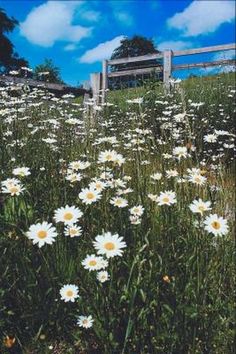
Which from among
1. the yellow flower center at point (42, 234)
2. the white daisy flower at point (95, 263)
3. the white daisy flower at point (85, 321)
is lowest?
the white daisy flower at point (85, 321)

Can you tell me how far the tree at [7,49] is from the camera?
32.5m

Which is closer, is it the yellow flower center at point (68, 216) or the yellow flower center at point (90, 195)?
the yellow flower center at point (68, 216)

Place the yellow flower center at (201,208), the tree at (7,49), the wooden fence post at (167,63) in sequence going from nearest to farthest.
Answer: the yellow flower center at (201,208), the wooden fence post at (167,63), the tree at (7,49)

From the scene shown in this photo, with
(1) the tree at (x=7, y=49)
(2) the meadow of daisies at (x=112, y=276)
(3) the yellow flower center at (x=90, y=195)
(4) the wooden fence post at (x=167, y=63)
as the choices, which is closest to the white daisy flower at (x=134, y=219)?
(2) the meadow of daisies at (x=112, y=276)

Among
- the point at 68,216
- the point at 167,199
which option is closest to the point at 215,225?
the point at 167,199

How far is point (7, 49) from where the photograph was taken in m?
32.8

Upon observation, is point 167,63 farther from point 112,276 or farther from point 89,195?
point 112,276

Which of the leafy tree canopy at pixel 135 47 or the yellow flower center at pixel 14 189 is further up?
the leafy tree canopy at pixel 135 47

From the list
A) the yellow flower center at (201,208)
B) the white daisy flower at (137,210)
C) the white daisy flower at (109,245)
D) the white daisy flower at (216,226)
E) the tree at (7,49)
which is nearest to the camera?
the white daisy flower at (109,245)

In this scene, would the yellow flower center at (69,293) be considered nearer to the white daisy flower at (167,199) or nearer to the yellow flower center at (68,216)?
the yellow flower center at (68,216)

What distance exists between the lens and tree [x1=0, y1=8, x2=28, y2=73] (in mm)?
32531

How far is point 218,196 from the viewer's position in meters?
3.62

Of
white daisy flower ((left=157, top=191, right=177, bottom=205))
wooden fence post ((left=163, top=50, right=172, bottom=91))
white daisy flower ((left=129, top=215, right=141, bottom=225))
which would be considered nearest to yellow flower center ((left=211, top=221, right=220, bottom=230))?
white daisy flower ((left=157, top=191, right=177, bottom=205))

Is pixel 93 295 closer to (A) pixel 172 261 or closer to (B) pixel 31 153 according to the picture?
(A) pixel 172 261
